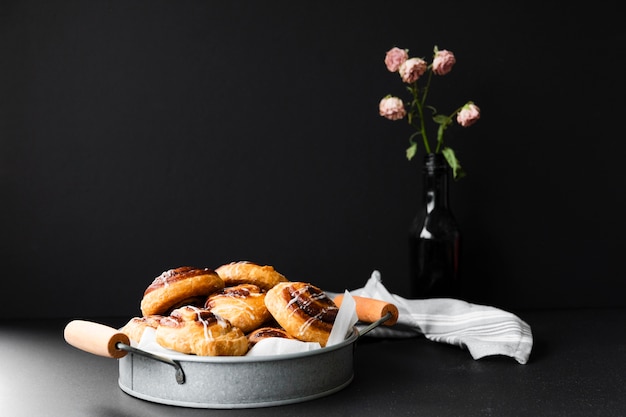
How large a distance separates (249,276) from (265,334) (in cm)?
19

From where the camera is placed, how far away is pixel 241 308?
49.1 inches

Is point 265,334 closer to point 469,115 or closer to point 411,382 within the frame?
point 411,382

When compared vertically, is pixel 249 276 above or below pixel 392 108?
below

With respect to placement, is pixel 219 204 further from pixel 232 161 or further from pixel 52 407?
pixel 52 407

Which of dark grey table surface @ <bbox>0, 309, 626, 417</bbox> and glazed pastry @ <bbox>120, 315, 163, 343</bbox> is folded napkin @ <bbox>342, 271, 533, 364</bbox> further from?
glazed pastry @ <bbox>120, 315, 163, 343</bbox>

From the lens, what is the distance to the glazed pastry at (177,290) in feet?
4.12

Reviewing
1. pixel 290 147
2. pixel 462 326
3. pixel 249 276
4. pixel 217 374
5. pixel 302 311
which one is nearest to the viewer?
pixel 217 374

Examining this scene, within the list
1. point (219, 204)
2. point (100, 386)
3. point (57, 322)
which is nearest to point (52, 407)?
point (100, 386)

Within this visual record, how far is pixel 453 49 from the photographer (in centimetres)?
193

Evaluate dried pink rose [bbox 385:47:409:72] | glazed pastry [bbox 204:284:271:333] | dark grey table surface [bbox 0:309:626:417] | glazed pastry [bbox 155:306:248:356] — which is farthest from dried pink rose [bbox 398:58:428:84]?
glazed pastry [bbox 155:306:248:356]

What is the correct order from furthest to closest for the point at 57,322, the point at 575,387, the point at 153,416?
the point at 57,322 → the point at 575,387 → the point at 153,416

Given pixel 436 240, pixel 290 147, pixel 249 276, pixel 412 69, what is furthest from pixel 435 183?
pixel 249 276

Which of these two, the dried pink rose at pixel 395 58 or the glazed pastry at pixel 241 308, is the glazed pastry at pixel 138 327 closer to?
the glazed pastry at pixel 241 308

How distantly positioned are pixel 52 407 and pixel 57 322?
69 centimetres
